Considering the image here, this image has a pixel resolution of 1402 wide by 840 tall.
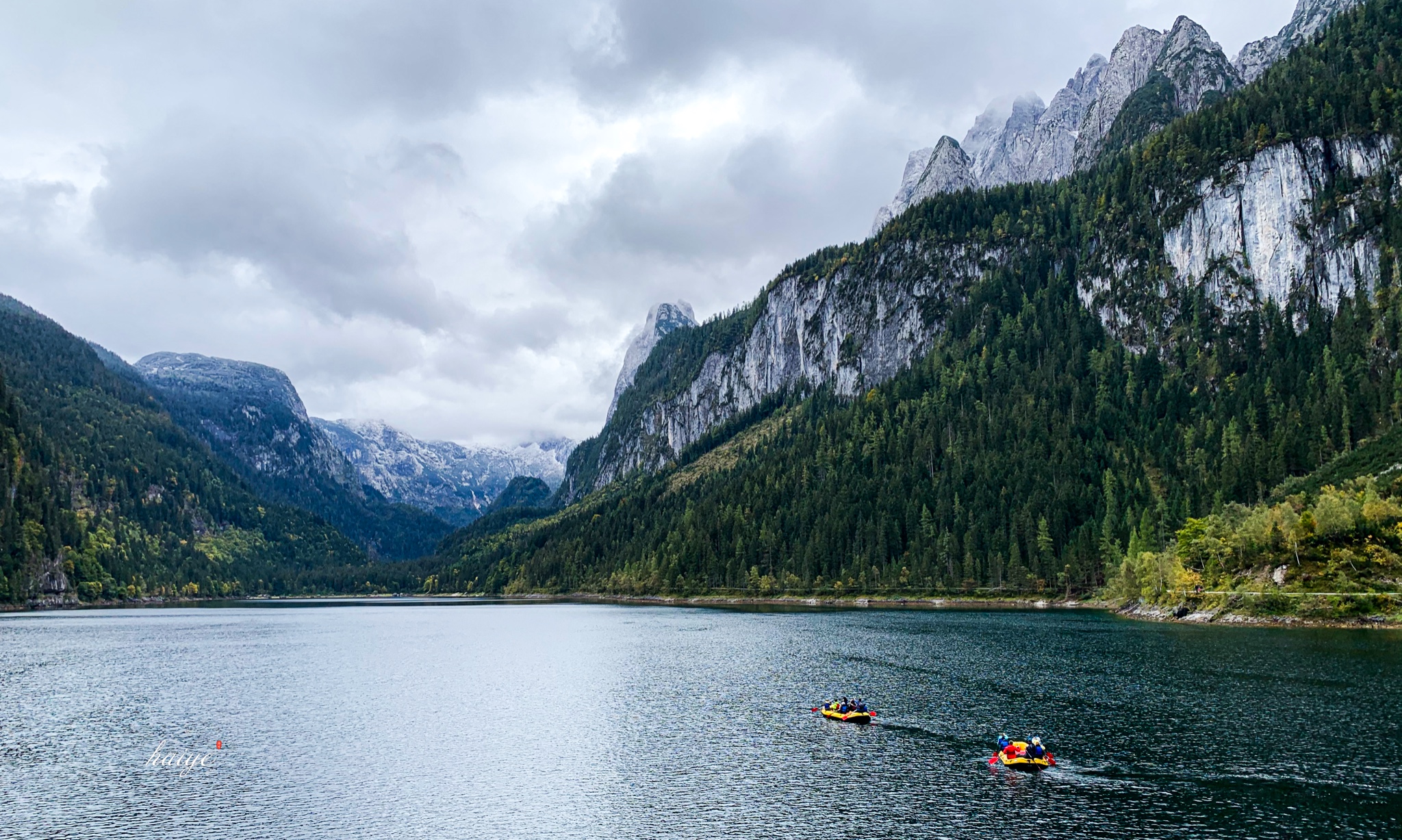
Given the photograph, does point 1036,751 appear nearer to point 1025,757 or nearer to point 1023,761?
point 1025,757

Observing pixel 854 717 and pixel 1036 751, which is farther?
pixel 854 717

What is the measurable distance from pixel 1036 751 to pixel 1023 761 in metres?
1.15

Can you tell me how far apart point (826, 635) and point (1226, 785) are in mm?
93010

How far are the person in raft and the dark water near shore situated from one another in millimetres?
1455

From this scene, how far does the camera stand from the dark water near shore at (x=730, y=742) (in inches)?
1793

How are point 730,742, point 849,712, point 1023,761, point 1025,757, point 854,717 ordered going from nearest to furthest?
point 1023,761 → point 1025,757 → point 730,742 → point 854,717 → point 849,712

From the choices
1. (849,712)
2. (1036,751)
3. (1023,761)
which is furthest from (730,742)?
(1036,751)

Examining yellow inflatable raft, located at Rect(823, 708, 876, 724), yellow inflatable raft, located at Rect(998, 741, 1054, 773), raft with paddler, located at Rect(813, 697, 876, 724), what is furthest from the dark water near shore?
yellow inflatable raft, located at Rect(823, 708, 876, 724)

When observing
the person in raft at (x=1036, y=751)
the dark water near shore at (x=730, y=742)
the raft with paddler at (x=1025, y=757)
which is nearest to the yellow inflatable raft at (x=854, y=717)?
the dark water near shore at (x=730, y=742)

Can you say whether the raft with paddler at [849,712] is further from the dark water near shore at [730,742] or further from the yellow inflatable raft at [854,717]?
the dark water near shore at [730,742]

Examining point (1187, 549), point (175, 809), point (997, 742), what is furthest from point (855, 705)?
point (1187, 549)

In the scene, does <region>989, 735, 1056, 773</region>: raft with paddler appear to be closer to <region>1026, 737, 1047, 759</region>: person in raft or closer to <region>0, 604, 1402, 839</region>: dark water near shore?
<region>1026, 737, 1047, 759</region>: person in raft

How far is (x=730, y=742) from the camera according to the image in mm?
64250

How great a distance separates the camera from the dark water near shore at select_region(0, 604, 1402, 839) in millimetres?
45531
